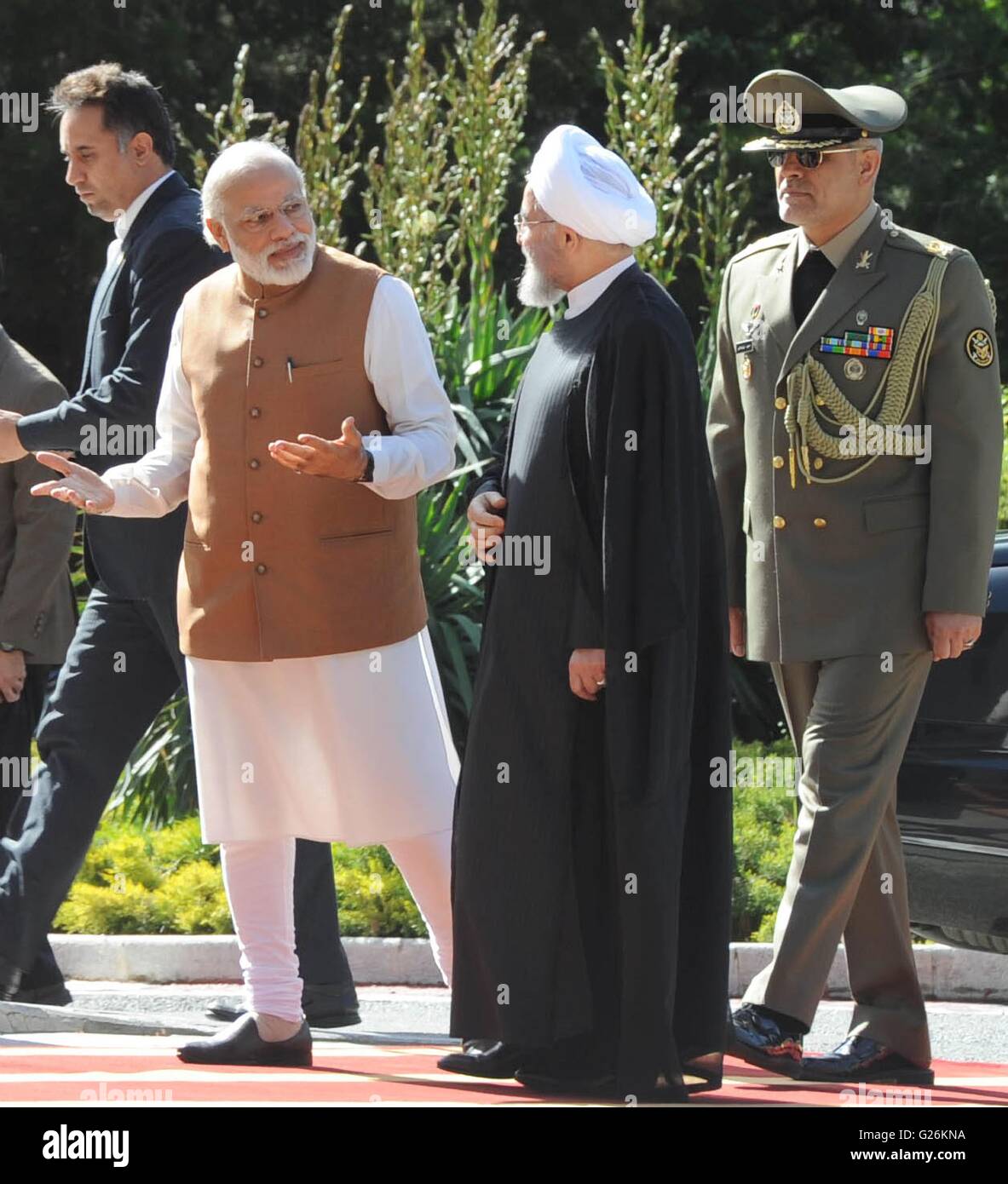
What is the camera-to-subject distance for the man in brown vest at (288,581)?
4.95 metres

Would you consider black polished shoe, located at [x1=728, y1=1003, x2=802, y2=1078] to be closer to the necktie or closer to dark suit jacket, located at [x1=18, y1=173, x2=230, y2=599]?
the necktie

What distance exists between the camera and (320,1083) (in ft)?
15.1

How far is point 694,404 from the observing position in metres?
4.73

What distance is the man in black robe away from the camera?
458 centimetres

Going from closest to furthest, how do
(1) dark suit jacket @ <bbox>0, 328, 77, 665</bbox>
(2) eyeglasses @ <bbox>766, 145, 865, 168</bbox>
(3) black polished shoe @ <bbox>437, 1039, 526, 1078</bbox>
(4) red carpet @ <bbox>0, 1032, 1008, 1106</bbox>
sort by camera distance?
1. (4) red carpet @ <bbox>0, 1032, 1008, 1106</bbox>
2. (3) black polished shoe @ <bbox>437, 1039, 526, 1078</bbox>
3. (2) eyeglasses @ <bbox>766, 145, 865, 168</bbox>
4. (1) dark suit jacket @ <bbox>0, 328, 77, 665</bbox>

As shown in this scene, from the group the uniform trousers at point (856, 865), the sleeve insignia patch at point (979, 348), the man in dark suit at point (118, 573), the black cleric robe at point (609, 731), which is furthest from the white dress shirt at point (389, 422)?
the sleeve insignia patch at point (979, 348)

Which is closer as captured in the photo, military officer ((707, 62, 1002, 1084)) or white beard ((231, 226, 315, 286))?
white beard ((231, 226, 315, 286))

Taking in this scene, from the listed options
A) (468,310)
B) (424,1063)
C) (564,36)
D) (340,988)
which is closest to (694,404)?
(424,1063)

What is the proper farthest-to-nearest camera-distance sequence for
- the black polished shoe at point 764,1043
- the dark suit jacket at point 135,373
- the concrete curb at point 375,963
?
the concrete curb at point 375,963 → the dark suit jacket at point 135,373 → the black polished shoe at point 764,1043

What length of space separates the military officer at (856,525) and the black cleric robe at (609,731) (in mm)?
533

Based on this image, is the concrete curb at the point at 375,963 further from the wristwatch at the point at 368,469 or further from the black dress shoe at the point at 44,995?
the wristwatch at the point at 368,469

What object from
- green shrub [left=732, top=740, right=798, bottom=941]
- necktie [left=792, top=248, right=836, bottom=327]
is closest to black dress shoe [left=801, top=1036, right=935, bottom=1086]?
green shrub [left=732, top=740, right=798, bottom=941]
